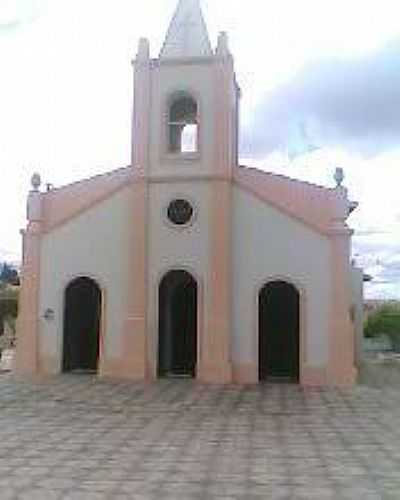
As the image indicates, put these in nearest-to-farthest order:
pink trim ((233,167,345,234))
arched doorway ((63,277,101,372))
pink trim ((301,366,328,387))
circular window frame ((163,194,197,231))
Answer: pink trim ((301,366,328,387)) → pink trim ((233,167,345,234)) → circular window frame ((163,194,197,231)) → arched doorway ((63,277,101,372))

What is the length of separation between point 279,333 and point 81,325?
5.29 meters

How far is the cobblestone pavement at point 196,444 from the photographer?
9016 mm

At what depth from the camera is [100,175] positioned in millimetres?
22484

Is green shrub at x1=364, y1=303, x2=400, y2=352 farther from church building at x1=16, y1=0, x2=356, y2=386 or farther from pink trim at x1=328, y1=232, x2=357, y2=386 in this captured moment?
pink trim at x1=328, y1=232, x2=357, y2=386

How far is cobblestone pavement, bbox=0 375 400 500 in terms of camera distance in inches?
355

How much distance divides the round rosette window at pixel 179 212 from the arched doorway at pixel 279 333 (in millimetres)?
2764

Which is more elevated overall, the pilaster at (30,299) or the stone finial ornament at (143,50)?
the stone finial ornament at (143,50)

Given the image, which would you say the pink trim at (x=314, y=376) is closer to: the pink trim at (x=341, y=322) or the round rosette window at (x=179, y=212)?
the pink trim at (x=341, y=322)

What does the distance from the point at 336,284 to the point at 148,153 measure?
5.79 metres

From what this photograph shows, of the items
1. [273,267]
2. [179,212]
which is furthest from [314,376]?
[179,212]

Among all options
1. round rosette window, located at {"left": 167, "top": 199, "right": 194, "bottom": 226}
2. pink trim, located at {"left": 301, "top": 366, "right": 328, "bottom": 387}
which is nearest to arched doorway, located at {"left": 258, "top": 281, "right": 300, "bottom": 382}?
pink trim, located at {"left": 301, "top": 366, "right": 328, "bottom": 387}

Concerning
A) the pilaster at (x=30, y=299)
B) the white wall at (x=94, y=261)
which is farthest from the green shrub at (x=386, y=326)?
the pilaster at (x=30, y=299)

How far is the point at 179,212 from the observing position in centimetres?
2175

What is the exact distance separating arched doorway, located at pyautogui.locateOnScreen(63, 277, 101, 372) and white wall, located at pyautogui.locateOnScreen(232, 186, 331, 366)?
3902 millimetres
